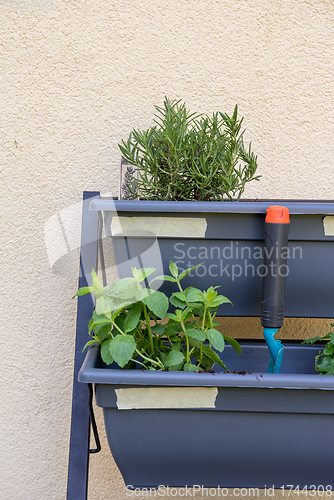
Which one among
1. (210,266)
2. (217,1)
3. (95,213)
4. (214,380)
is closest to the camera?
(214,380)

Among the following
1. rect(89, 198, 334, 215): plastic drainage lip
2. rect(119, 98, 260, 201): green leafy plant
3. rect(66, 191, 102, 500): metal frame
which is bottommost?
rect(66, 191, 102, 500): metal frame

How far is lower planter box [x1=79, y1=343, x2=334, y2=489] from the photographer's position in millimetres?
461

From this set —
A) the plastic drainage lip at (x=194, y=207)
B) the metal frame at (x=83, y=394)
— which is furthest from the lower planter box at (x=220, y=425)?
the plastic drainage lip at (x=194, y=207)

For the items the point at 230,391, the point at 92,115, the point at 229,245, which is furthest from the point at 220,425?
the point at 92,115

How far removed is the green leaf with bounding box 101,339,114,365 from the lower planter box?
0.02 meters

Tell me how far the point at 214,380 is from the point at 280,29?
2.50 ft

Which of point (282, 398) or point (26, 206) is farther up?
point (26, 206)

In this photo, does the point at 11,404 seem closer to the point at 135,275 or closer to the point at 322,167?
the point at 135,275

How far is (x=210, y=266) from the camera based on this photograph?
1.88 ft

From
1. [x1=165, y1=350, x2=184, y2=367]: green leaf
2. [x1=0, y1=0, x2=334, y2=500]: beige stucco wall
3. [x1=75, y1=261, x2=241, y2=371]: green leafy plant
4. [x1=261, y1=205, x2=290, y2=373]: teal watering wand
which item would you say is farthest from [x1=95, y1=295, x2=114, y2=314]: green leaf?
[x1=0, y1=0, x2=334, y2=500]: beige stucco wall

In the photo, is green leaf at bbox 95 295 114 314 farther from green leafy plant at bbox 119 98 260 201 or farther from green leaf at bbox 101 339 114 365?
green leafy plant at bbox 119 98 260 201

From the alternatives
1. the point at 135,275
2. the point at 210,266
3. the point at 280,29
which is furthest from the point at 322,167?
the point at 135,275

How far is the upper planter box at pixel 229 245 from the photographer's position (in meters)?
0.55

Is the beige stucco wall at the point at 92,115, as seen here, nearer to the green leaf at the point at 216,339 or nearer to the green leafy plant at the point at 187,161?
the green leafy plant at the point at 187,161
